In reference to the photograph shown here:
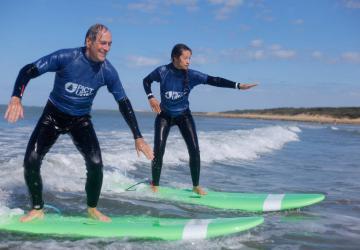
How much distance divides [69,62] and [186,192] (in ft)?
9.46

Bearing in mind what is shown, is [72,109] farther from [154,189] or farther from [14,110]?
[154,189]

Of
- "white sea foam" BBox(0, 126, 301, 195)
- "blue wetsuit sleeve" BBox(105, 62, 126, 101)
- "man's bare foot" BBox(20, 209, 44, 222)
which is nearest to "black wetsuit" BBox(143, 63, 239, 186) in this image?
"white sea foam" BBox(0, 126, 301, 195)

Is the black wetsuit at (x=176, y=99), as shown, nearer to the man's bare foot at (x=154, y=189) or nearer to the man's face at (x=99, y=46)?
the man's bare foot at (x=154, y=189)

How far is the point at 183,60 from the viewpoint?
6.00 metres

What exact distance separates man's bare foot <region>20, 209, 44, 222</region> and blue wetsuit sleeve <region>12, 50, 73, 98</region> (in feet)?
3.88

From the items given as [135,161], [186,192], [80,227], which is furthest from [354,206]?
[135,161]

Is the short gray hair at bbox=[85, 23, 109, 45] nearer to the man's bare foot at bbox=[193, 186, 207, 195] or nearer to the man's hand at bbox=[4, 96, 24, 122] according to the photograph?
the man's hand at bbox=[4, 96, 24, 122]

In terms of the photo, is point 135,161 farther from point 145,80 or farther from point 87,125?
point 87,125

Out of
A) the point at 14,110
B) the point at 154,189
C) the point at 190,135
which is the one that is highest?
the point at 14,110

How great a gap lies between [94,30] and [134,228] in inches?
71.1

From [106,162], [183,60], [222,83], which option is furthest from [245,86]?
[106,162]

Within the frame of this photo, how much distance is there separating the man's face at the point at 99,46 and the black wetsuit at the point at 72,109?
8cm

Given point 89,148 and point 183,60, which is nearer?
point 89,148

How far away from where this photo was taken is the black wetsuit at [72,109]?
13.7 feet
